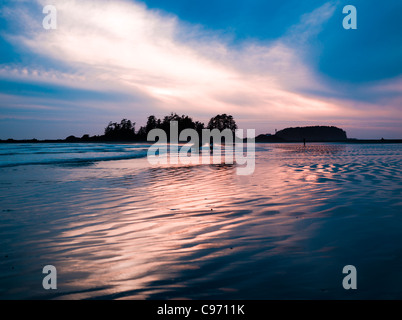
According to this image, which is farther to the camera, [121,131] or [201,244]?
[121,131]

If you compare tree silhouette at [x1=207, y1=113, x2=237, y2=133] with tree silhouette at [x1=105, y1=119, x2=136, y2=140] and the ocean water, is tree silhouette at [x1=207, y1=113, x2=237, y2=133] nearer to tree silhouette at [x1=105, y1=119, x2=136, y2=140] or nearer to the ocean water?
tree silhouette at [x1=105, y1=119, x2=136, y2=140]

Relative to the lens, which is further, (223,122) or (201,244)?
(223,122)

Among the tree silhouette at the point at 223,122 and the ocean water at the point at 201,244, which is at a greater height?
the tree silhouette at the point at 223,122

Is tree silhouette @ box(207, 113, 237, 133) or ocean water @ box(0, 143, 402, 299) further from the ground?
tree silhouette @ box(207, 113, 237, 133)

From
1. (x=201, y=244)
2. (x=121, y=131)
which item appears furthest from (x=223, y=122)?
(x=201, y=244)

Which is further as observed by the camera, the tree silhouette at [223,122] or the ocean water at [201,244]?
the tree silhouette at [223,122]

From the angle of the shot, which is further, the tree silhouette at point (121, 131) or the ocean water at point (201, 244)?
the tree silhouette at point (121, 131)


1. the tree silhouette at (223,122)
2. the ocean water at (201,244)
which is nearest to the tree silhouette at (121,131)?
the tree silhouette at (223,122)

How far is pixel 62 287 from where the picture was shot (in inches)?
132

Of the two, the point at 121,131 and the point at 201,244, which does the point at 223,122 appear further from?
the point at 201,244

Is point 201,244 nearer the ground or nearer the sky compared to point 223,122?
nearer the ground

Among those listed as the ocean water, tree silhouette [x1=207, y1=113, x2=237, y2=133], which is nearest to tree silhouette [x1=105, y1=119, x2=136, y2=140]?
tree silhouette [x1=207, y1=113, x2=237, y2=133]

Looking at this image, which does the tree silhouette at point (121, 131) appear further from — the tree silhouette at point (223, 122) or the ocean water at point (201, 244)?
the ocean water at point (201, 244)
